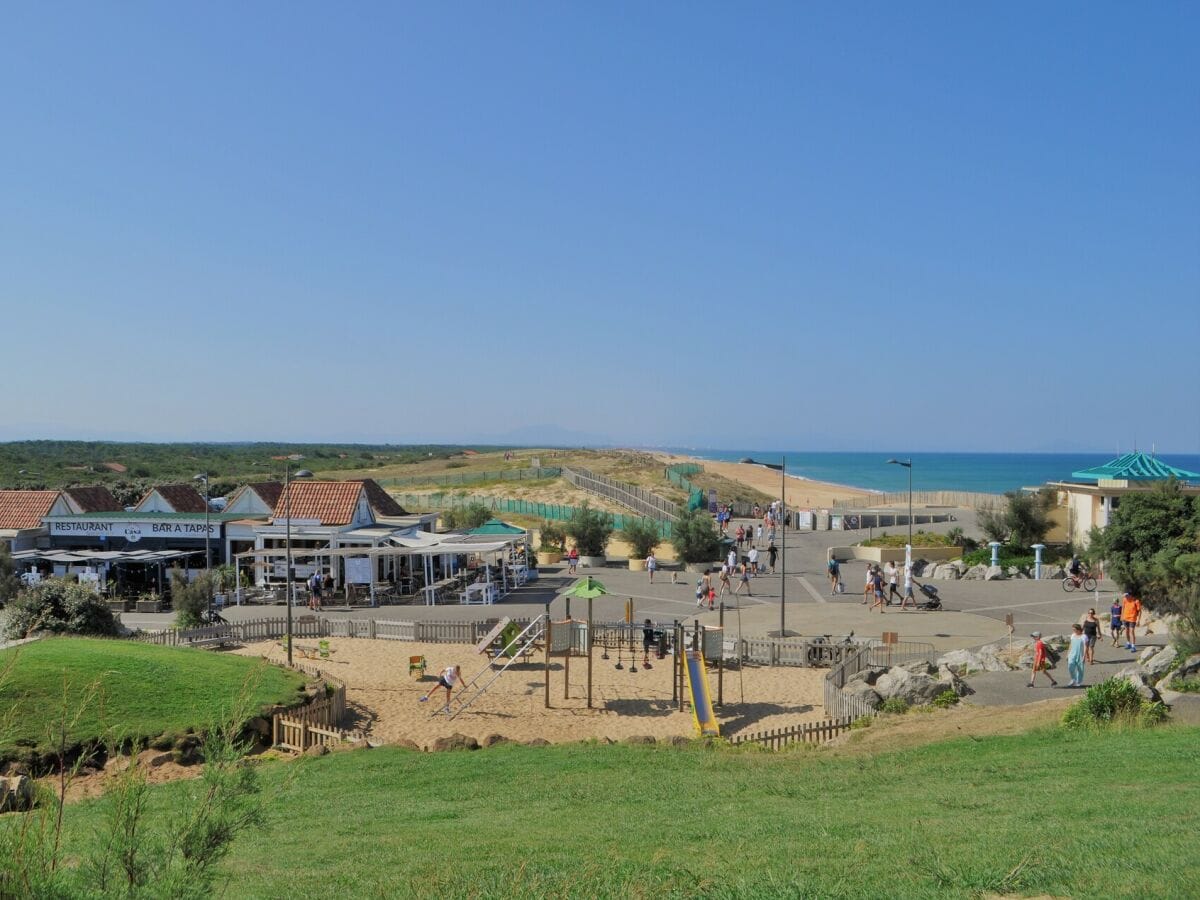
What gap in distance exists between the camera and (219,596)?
34969mm

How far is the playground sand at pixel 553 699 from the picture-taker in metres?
20.0

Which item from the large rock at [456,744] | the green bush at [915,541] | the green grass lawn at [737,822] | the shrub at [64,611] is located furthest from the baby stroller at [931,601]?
the shrub at [64,611]

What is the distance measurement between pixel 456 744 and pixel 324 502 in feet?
86.4

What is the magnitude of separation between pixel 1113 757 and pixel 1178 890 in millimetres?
6343

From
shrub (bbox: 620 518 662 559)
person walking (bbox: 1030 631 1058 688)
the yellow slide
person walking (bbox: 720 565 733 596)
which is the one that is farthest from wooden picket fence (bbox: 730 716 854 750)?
shrub (bbox: 620 518 662 559)

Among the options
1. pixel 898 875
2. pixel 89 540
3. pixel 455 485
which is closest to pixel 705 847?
pixel 898 875

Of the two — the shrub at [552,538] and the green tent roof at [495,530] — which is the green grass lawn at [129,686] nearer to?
the green tent roof at [495,530]

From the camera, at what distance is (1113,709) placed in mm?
16203

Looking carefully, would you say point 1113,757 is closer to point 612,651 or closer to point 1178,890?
point 1178,890

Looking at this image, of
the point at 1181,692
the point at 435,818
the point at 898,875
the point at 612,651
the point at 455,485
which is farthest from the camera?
the point at 455,485

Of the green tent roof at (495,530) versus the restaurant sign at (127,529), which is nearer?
the green tent roof at (495,530)

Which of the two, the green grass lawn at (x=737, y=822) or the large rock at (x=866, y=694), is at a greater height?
the green grass lawn at (x=737, y=822)

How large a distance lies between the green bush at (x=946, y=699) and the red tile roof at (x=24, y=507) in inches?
1449

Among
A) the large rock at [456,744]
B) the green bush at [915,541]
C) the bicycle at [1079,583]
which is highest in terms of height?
the green bush at [915,541]
